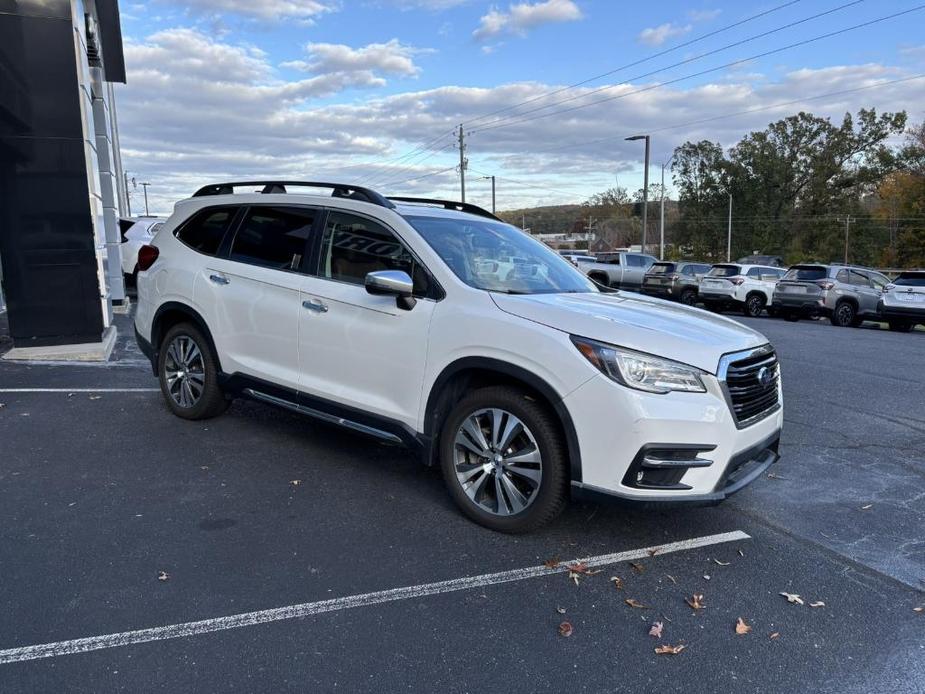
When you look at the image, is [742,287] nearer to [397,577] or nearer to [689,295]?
[689,295]

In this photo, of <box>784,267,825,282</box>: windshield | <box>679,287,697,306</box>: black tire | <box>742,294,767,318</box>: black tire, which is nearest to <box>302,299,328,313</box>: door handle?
<box>784,267,825,282</box>: windshield

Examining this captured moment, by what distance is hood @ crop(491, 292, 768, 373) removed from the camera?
3.54m

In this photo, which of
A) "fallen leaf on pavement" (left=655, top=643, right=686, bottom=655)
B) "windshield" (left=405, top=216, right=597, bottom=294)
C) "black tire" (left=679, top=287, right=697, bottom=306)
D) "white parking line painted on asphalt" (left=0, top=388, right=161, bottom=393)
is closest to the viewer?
"fallen leaf on pavement" (left=655, top=643, right=686, bottom=655)

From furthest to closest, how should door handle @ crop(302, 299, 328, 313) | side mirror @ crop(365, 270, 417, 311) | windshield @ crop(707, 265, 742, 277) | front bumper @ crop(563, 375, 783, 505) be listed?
windshield @ crop(707, 265, 742, 277) → door handle @ crop(302, 299, 328, 313) → side mirror @ crop(365, 270, 417, 311) → front bumper @ crop(563, 375, 783, 505)

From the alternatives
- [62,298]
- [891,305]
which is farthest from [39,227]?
[891,305]

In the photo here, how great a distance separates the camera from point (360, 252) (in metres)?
4.68

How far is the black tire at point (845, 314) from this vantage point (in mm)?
19359

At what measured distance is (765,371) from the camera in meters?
3.96

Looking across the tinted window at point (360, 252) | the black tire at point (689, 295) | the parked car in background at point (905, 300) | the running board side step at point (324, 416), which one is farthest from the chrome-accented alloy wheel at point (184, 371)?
the black tire at point (689, 295)

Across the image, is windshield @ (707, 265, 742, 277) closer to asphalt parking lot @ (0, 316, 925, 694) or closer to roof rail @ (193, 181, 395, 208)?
asphalt parking lot @ (0, 316, 925, 694)

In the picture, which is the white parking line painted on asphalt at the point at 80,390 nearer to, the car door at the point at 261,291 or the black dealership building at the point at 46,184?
the black dealership building at the point at 46,184

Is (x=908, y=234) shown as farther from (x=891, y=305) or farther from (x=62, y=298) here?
(x=62, y=298)

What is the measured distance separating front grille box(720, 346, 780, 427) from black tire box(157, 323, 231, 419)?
12.9 feet

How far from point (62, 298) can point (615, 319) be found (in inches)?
308
